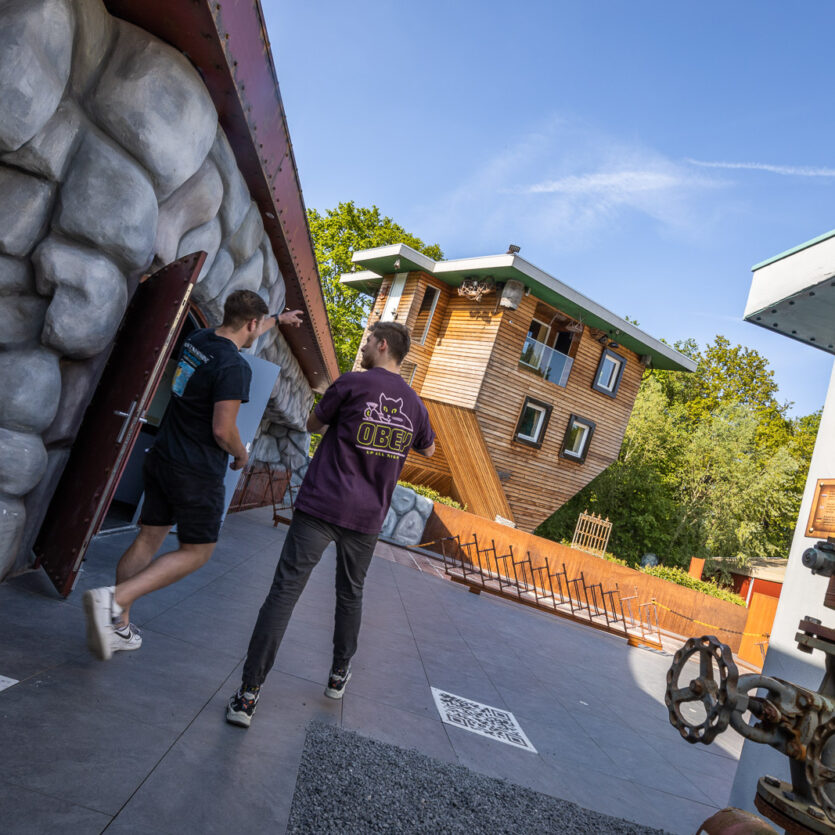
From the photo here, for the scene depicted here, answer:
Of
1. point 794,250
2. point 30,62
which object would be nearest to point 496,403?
point 794,250

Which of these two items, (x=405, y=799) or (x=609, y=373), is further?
(x=609, y=373)

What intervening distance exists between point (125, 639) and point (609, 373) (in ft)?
69.7

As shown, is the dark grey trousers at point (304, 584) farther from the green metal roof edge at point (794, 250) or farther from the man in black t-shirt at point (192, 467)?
the green metal roof edge at point (794, 250)

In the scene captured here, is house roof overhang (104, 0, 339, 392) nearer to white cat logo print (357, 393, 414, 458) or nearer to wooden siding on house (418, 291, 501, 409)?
white cat logo print (357, 393, 414, 458)

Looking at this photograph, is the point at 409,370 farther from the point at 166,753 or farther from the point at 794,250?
the point at 166,753

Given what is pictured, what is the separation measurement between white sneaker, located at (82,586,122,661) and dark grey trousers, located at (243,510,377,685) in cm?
57

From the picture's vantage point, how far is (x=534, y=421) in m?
20.3

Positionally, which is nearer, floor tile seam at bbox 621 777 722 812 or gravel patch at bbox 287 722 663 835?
gravel patch at bbox 287 722 663 835

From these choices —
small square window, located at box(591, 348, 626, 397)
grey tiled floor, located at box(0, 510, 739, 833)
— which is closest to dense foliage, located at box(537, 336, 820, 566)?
small square window, located at box(591, 348, 626, 397)

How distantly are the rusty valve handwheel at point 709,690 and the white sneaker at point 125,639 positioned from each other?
229 cm

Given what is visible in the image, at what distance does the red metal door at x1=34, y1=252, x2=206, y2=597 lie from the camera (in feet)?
11.4

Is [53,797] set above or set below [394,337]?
below

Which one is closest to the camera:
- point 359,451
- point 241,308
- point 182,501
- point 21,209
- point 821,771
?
point 821,771

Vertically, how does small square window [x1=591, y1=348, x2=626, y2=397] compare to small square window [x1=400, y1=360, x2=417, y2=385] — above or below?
above
